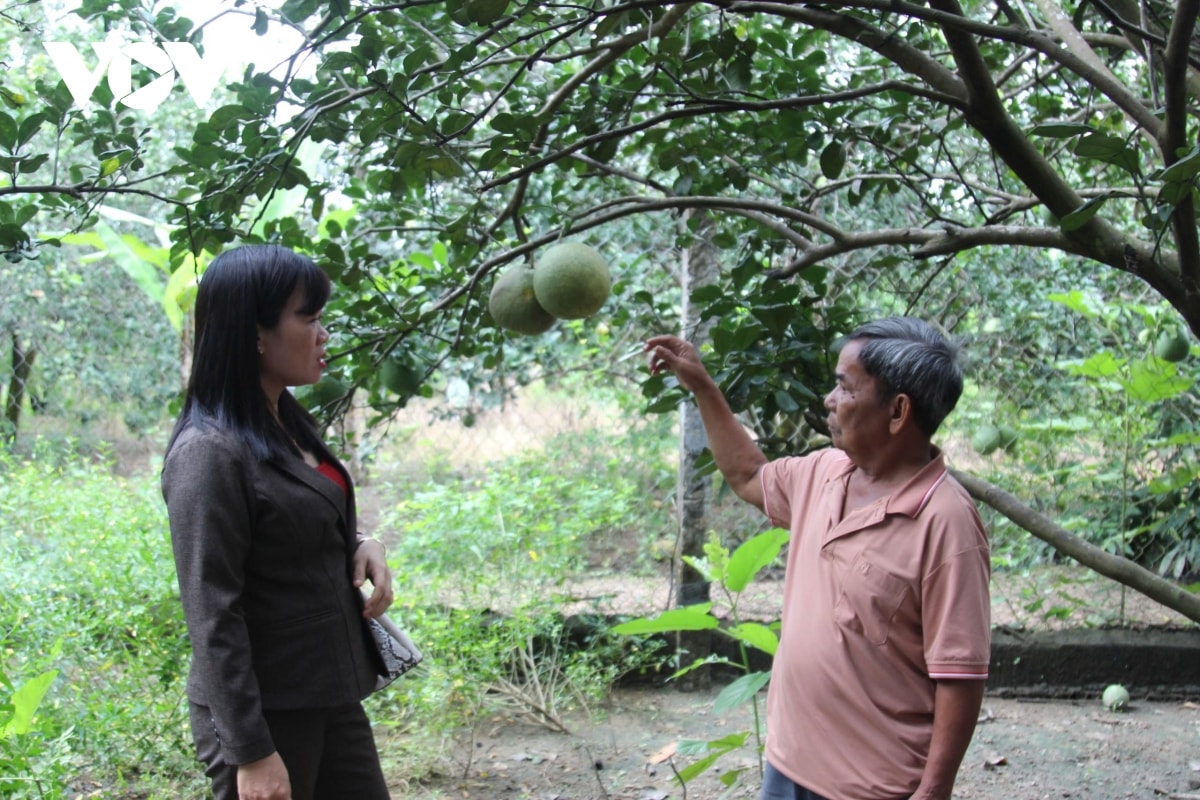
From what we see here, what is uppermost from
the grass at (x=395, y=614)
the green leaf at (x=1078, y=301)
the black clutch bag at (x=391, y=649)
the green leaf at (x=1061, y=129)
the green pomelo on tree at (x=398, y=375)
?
the green leaf at (x=1061, y=129)

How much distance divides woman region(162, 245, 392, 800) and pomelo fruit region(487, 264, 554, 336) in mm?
614

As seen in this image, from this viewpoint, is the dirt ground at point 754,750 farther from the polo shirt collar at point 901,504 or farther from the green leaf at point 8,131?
the green leaf at point 8,131

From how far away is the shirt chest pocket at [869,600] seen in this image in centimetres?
153

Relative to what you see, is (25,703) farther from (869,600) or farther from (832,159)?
(832,159)

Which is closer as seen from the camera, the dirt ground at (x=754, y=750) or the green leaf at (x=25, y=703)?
the green leaf at (x=25, y=703)

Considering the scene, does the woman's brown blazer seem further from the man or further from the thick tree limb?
the thick tree limb

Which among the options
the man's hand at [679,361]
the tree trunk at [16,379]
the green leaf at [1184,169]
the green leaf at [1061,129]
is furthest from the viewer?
the tree trunk at [16,379]

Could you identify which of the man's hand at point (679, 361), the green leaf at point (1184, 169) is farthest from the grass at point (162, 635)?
the green leaf at point (1184, 169)

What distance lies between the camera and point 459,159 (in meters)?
2.27

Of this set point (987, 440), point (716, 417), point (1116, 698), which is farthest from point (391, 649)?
point (987, 440)

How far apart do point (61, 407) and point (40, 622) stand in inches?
150

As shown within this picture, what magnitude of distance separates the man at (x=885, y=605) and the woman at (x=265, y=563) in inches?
26.9

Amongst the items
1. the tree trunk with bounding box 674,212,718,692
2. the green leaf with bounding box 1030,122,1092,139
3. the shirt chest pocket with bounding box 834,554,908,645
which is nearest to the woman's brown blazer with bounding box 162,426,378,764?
the shirt chest pocket with bounding box 834,554,908,645

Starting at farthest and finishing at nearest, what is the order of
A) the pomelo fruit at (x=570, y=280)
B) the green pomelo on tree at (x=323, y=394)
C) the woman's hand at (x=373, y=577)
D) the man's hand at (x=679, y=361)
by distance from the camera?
1. the green pomelo on tree at (x=323, y=394)
2. the pomelo fruit at (x=570, y=280)
3. the man's hand at (x=679, y=361)
4. the woman's hand at (x=373, y=577)
